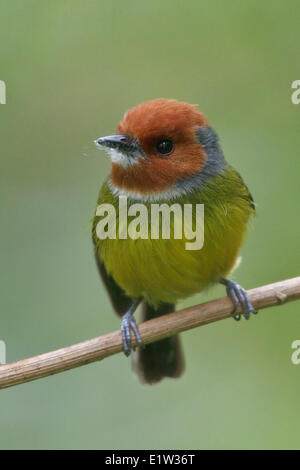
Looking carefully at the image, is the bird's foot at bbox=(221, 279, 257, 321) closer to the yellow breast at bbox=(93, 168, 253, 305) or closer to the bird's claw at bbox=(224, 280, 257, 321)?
the bird's claw at bbox=(224, 280, 257, 321)

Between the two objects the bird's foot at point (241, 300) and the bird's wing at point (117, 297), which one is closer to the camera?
the bird's foot at point (241, 300)

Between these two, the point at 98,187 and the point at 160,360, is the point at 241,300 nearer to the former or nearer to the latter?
the point at 160,360

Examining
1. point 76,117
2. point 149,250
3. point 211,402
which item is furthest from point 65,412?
point 76,117

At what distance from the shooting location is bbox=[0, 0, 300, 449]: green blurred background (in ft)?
15.1

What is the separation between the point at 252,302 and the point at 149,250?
1.97 feet

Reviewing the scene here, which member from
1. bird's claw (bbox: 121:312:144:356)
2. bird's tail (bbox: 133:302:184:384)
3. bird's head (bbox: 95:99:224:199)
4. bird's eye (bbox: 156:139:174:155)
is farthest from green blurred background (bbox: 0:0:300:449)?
bird's eye (bbox: 156:139:174:155)

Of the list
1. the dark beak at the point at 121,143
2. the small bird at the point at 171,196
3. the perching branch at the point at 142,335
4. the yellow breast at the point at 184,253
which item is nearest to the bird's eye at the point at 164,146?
the small bird at the point at 171,196

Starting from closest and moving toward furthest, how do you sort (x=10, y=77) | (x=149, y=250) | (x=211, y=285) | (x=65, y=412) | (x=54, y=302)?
1. (x=149, y=250)
2. (x=211, y=285)
3. (x=65, y=412)
4. (x=54, y=302)
5. (x=10, y=77)

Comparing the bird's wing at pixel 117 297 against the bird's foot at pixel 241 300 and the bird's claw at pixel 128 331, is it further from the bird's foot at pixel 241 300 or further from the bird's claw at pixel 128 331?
the bird's foot at pixel 241 300

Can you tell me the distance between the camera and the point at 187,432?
15.5 feet

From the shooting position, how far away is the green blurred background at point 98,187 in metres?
4.59

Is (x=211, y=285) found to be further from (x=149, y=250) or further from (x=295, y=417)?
(x=295, y=417)

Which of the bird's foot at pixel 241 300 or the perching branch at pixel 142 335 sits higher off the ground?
the bird's foot at pixel 241 300

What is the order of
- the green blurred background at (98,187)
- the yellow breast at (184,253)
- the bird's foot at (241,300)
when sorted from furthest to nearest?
1. the green blurred background at (98,187)
2. the bird's foot at (241,300)
3. the yellow breast at (184,253)
